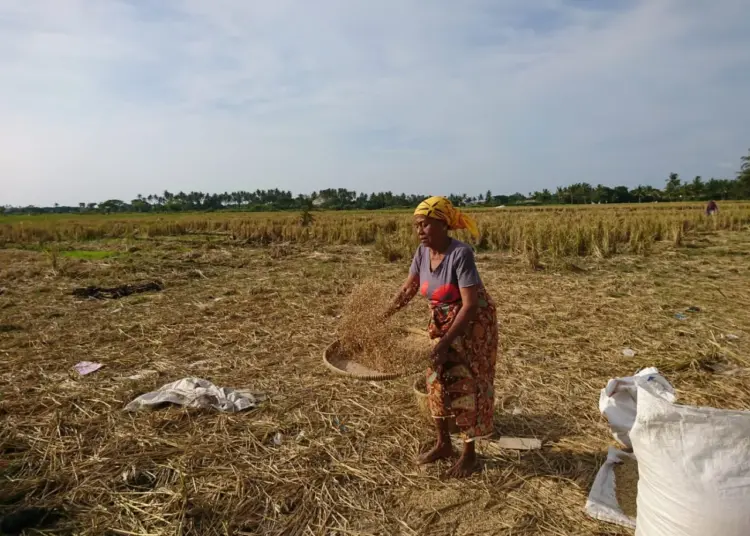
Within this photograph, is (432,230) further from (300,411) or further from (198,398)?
(198,398)

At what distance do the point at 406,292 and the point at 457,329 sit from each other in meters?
0.53

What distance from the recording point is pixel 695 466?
1.52m

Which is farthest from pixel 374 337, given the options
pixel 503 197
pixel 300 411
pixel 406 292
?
pixel 503 197

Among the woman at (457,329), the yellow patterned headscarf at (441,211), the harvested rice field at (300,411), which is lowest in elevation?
the harvested rice field at (300,411)

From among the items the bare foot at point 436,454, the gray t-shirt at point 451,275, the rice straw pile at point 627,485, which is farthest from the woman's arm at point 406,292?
the rice straw pile at point 627,485

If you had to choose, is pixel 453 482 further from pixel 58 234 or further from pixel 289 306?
pixel 58 234

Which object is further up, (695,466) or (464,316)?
(464,316)

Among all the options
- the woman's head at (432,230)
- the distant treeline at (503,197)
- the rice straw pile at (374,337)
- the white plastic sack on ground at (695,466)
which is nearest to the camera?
the white plastic sack on ground at (695,466)

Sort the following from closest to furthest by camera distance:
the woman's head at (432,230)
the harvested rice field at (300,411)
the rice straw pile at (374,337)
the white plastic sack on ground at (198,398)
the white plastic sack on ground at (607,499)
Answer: the white plastic sack on ground at (607,499), the harvested rice field at (300,411), the woman's head at (432,230), the white plastic sack on ground at (198,398), the rice straw pile at (374,337)

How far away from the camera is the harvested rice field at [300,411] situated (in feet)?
7.11

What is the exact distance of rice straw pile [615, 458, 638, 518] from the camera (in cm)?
207

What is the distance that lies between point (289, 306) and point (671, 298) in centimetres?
459

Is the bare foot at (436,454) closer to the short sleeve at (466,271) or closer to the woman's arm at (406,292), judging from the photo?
the woman's arm at (406,292)

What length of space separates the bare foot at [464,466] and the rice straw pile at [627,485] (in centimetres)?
65
